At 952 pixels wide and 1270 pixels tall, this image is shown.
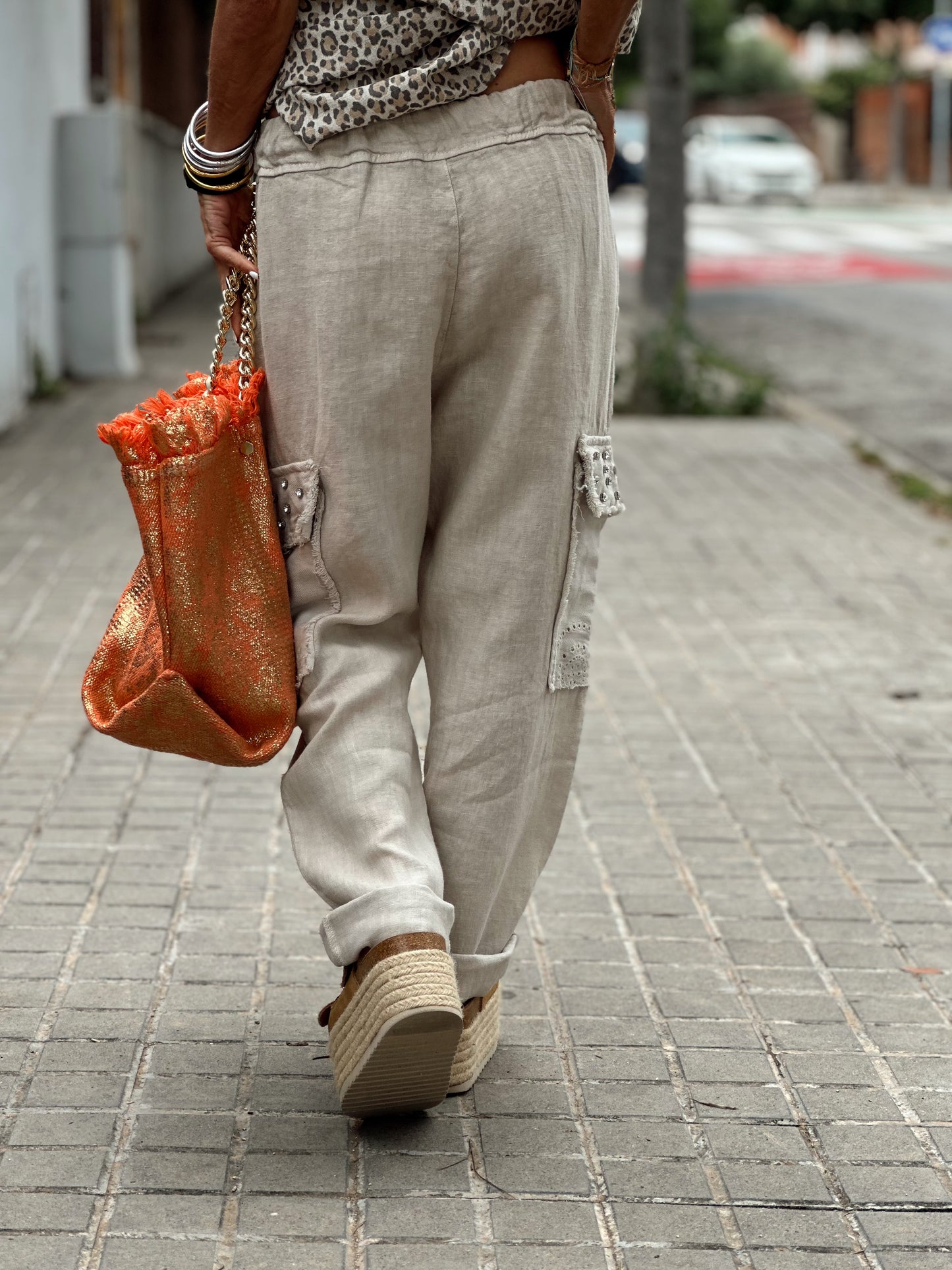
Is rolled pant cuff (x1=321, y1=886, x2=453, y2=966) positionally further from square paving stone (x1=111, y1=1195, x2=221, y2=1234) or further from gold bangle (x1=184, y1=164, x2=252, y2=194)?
gold bangle (x1=184, y1=164, x2=252, y2=194)

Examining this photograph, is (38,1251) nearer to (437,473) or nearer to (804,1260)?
(804,1260)

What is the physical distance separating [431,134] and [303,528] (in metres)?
0.53

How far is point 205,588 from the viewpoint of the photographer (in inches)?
90.0

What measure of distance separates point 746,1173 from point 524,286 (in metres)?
1.20

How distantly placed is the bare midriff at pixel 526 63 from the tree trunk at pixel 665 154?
27.4 ft

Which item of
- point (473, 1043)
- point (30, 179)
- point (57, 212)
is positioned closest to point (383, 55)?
point (473, 1043)

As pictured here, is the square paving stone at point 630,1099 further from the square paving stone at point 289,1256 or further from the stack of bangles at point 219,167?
the stack of bangles at point 219,167

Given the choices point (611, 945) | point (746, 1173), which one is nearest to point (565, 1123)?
point (746, 1173)

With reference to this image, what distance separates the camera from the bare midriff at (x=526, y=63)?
7.40 ft

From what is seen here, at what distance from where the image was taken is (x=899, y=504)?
803 centimetres

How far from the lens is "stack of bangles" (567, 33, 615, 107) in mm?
2281

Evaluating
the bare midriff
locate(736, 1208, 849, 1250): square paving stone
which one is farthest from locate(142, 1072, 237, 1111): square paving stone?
the bare midriff

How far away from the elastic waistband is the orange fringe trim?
0.30m

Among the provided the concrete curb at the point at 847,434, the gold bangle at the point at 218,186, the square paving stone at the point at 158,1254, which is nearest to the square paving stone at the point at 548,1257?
the square paving stone at the point at 158,1254
